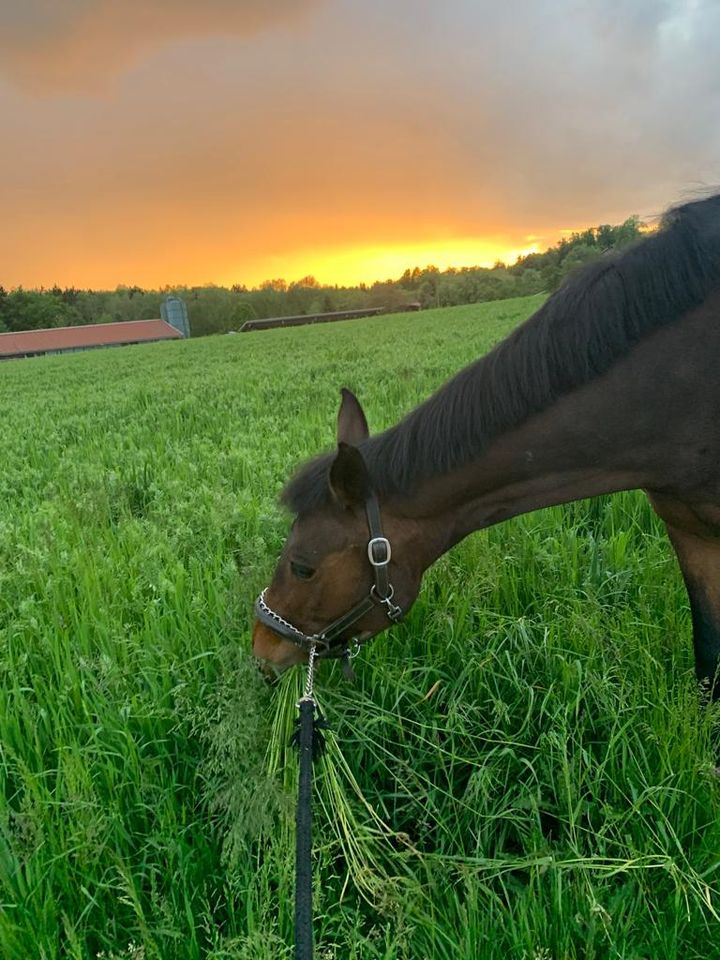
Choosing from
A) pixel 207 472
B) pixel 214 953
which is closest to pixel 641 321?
pixel 214 953

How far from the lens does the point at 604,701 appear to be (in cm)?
217

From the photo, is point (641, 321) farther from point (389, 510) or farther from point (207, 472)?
point (207, 472)

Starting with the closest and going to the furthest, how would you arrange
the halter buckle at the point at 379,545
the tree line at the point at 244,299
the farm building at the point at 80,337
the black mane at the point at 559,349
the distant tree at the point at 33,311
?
1. the black mane at the point at 559,349
2. the halter buckle at the point at 379,545
3. the farm building at the point at 80,337
4. the tree line at the point at 244,299
5. the distant tree at the point at 33,311

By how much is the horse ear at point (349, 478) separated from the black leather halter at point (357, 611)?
1.8 inches

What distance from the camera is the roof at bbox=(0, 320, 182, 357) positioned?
72250mm

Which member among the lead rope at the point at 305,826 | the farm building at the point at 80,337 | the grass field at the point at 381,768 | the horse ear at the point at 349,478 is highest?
the farm building at the point at 80,337

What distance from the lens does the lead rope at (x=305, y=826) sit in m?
1.19

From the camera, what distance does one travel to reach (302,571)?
82.9 inches

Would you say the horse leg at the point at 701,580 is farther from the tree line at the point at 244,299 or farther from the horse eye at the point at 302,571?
the tree line at the point at 244,299

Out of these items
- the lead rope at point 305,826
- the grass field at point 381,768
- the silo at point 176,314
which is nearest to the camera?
the lead rope at point 305,826

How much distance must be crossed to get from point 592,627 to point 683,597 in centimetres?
84

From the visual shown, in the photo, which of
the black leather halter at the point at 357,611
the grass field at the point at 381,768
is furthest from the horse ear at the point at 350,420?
the grass field at the point at 381,768

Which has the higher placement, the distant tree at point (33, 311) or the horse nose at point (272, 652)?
the distant tree at point (33, 311)

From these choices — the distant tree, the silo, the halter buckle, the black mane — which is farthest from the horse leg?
the distant tree
